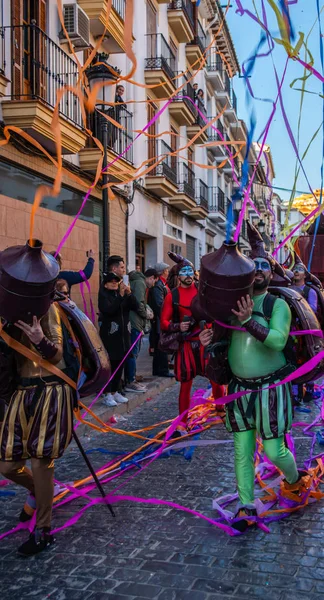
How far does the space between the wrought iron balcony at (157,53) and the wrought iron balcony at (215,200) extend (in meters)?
10.1

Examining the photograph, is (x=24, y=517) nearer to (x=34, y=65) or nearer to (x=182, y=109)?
(x=34, y=65)

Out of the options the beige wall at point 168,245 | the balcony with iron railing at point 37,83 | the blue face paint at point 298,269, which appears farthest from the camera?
the beige wall at point 168,245

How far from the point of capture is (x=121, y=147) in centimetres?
1438

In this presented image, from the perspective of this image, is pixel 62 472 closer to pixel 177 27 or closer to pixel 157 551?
pixel 157 551

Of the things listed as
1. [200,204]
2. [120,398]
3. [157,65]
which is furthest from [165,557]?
[200,204]

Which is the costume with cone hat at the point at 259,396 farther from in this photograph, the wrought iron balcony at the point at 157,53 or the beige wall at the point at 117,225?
the wrought iron balcony at the point at 157,53

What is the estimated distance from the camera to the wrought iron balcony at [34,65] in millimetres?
9469

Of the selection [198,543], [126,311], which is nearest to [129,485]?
[198,543]

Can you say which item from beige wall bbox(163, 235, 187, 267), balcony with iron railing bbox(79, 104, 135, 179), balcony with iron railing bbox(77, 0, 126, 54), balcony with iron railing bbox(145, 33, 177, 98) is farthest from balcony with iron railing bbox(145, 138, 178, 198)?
balcony with iron railing bbox(77, 0, 126, 54)

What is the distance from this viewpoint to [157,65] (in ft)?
55.4

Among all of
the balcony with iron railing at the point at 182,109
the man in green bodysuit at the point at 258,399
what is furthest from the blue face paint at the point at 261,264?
the balcony with iron railing at the point at 182,109

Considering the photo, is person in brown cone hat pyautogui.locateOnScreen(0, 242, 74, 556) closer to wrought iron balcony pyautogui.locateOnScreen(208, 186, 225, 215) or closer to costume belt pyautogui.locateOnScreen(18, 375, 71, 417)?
costume belt pyautogui.locateOnScreen(18, 375, 71, 417)

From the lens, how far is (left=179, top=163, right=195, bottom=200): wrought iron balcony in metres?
20.4

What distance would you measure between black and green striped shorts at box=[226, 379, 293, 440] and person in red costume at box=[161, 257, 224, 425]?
210 cm
